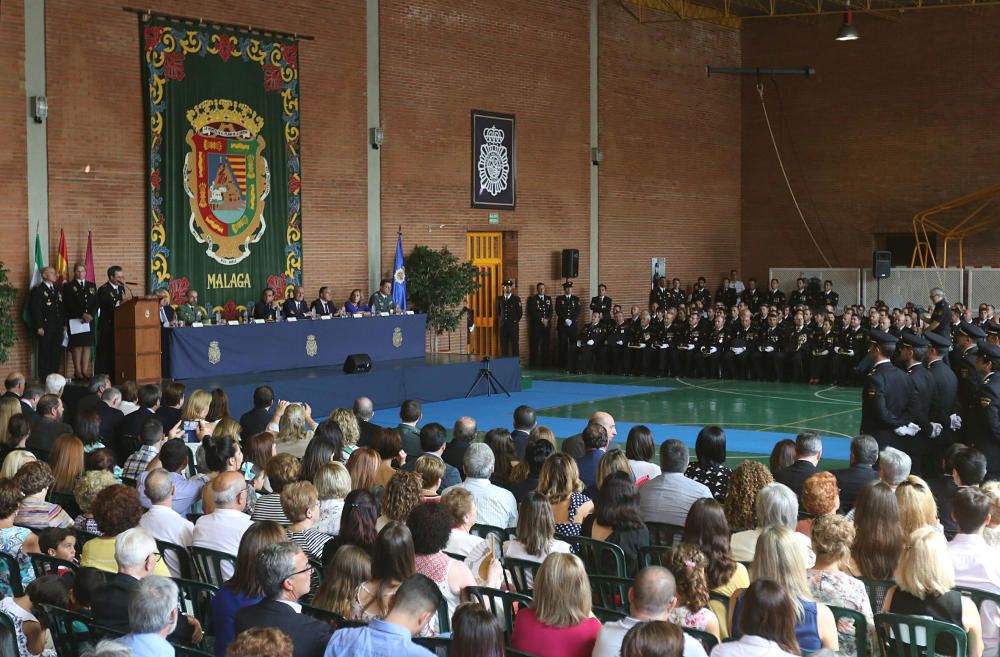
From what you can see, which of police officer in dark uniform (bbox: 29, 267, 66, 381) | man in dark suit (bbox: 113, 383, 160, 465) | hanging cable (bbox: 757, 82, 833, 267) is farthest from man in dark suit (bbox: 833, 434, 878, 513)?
hanging cable (bbox: 757, 82, 833, 267)

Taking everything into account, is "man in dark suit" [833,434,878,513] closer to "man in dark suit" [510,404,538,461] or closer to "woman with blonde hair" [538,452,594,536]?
"woman with blonde hair" [538,452,594,536]

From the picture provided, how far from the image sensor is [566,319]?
2448cm

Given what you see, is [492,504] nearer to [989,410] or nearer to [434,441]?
[434,441]

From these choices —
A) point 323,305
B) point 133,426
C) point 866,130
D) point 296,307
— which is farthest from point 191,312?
point 866,130

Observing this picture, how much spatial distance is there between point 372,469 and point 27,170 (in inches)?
437

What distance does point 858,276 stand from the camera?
2620cm

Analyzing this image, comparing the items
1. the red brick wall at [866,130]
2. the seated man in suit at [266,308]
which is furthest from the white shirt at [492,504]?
the red brick wall at [866,130]

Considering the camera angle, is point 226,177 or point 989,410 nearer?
point 989,410

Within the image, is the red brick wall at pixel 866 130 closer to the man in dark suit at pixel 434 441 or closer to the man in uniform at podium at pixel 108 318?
the man in uniform at podium at pixel 108 318

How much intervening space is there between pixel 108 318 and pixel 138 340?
116cm

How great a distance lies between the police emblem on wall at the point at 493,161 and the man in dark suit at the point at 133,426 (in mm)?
13558

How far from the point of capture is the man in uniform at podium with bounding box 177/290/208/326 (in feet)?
56.4

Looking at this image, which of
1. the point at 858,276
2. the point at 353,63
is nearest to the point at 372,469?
the point at 353,63

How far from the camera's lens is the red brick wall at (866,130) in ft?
83.9
